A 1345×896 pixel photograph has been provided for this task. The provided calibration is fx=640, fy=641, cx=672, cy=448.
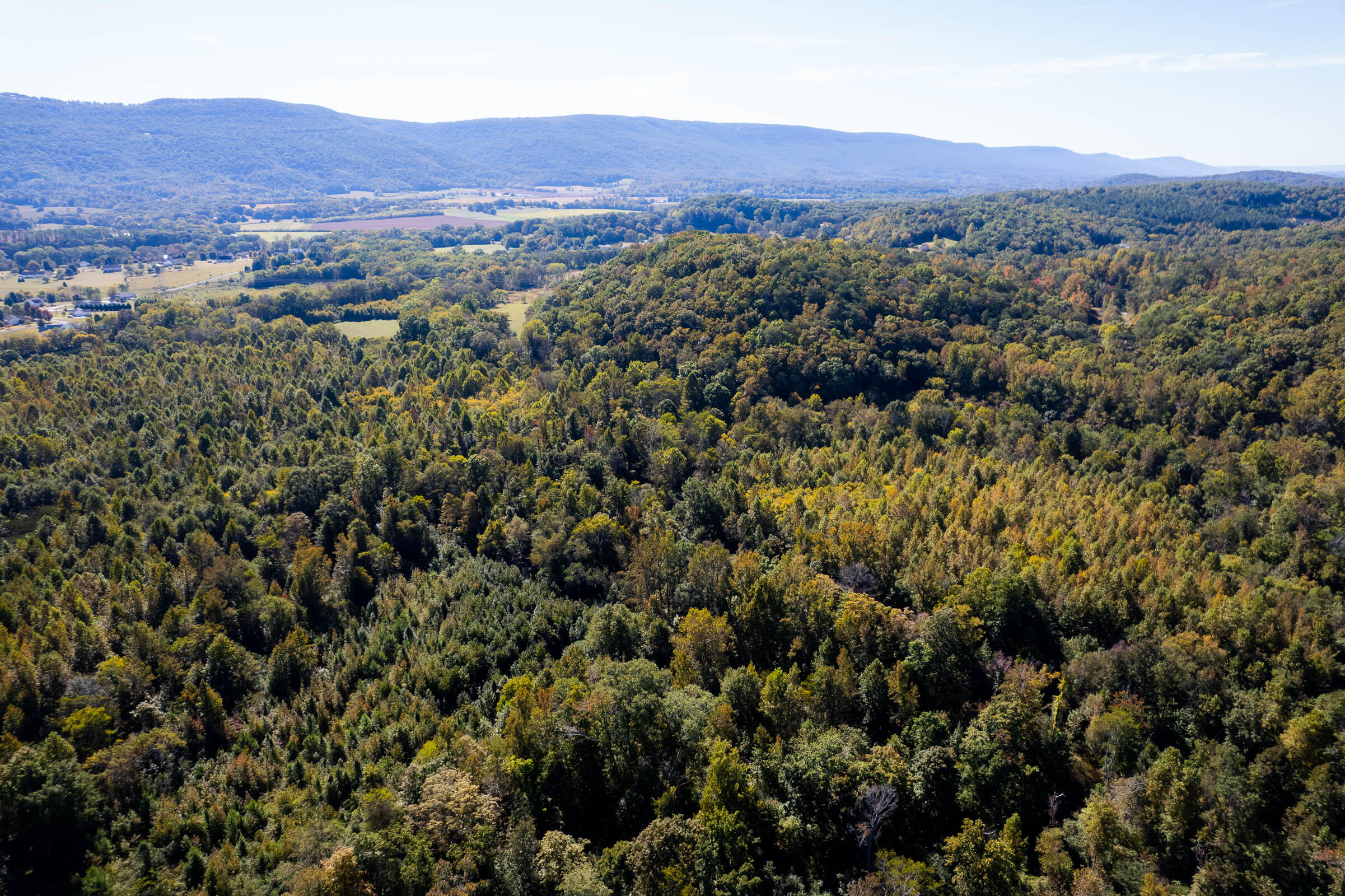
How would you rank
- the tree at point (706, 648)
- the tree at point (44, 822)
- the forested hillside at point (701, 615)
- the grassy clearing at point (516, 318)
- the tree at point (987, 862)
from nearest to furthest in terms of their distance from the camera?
the tree at point (987, 862) → the forested hillside at point (701, 615) → the tree at point (44, 822) → the tree at point (706, 648) → the grassy clearing at point (516, 318)

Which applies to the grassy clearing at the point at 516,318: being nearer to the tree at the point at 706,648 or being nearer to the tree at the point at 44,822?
the tree at the point at 706,648

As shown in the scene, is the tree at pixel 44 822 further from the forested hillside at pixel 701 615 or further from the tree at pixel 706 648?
the tree at pixel 706 648

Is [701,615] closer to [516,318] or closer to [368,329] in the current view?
[516,318]

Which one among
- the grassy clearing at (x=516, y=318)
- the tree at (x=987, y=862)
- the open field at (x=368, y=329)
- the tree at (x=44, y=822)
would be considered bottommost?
the tree at (x=44, y=822)

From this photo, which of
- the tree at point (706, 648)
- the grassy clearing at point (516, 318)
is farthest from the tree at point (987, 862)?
the grassy clearing at point (516, 318)

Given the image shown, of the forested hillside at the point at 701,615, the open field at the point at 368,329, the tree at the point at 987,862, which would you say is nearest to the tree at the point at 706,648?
the forested hillside at the point at 701,615

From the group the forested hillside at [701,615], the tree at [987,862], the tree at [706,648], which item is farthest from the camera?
the tree at [706,648]

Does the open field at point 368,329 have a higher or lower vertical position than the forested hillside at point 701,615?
higher

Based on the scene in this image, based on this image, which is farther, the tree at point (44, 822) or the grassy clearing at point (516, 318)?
the grassy clearing at point (516, 318)

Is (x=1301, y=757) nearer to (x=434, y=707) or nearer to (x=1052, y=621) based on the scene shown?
(x=1052, y=621)
